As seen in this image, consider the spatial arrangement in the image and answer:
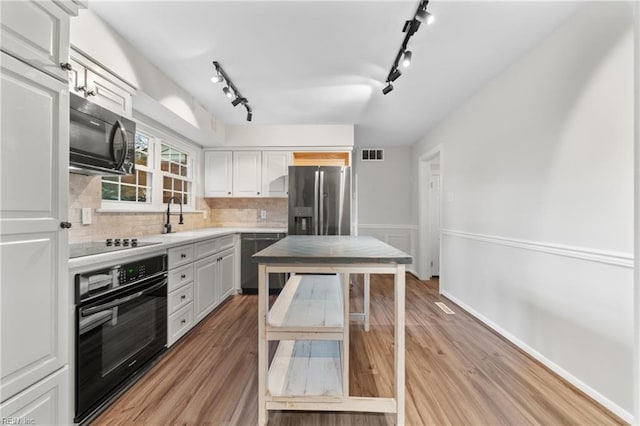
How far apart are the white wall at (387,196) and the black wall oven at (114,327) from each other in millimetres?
3942

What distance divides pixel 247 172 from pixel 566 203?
3747 mm

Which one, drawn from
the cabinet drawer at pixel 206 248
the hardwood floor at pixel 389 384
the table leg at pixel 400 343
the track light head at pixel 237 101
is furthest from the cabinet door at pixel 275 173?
the table leg at pixel 400 343

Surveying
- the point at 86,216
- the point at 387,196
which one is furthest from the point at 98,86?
the point at 387,196

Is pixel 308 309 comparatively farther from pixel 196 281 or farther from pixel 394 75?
pixel 394 75

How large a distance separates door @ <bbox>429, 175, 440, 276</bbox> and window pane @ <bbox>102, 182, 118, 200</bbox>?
14.9ft

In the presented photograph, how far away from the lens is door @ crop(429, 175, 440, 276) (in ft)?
16.0

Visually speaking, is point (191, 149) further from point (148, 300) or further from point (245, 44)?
point (148, 300)

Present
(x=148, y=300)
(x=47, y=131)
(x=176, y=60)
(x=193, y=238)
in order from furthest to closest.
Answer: (x=193, y=238), (x=176, y=60), (x=148, y=300), (x=47, y=131)

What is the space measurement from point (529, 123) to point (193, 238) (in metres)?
3.14

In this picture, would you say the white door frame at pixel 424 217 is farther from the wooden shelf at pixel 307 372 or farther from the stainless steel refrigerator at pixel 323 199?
the wooden shelf at pixel 307 372

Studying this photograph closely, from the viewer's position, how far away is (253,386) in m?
1.80

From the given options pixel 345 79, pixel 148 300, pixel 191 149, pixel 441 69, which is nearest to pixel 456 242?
pixel 441 69

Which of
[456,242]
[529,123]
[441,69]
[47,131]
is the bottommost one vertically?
[456,242]

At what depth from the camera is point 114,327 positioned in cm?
164
